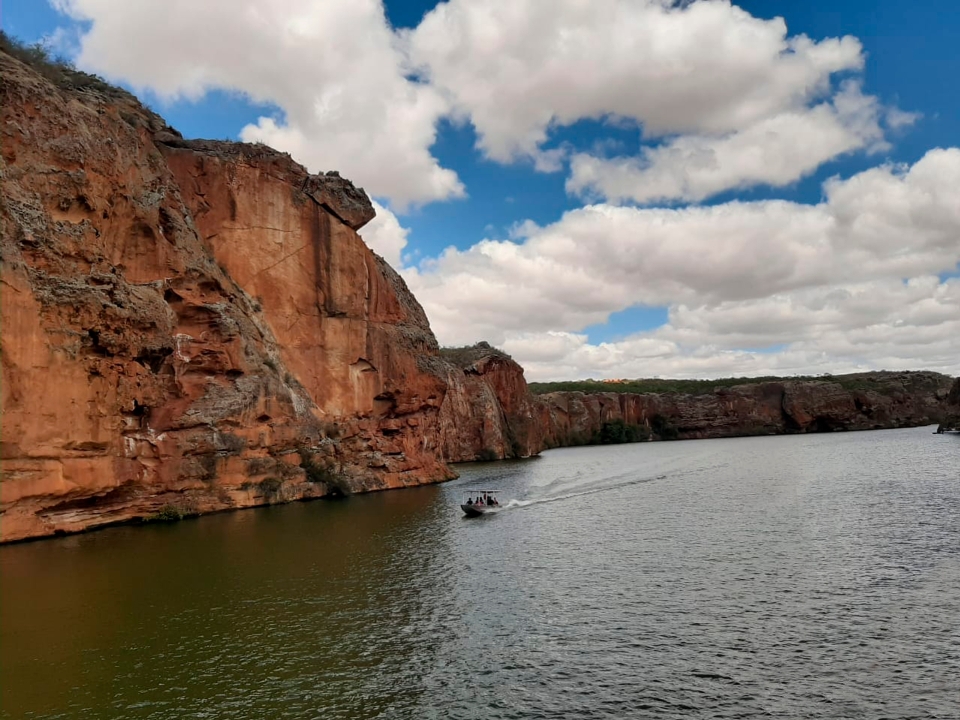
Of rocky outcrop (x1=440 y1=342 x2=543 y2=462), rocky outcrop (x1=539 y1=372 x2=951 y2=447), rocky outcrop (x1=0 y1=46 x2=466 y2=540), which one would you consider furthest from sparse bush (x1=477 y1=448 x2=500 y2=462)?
rocky outcrop (x1=539 y1=372 x2=951 y2=447)

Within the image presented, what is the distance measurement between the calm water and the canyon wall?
4.62 m

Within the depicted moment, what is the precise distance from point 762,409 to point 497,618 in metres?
151

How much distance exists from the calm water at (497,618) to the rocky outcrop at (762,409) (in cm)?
11086

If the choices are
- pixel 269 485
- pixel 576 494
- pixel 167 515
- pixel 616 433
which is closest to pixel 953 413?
pixel 616 433

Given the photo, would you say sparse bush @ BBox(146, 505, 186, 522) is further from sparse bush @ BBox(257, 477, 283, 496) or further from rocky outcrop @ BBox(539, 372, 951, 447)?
rocky outcrop @ BBox(539, 372, 951, 447)

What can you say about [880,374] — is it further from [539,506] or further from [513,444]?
[539,506]

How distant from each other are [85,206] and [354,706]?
101 feet

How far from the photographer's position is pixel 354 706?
515 inches

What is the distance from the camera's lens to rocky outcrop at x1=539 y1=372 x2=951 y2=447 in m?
147

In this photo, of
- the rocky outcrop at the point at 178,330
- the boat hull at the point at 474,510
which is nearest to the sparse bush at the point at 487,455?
the rocky outcrop at the point at 178,330

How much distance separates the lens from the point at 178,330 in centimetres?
4028

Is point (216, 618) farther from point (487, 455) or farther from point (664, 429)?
point (664, 429)

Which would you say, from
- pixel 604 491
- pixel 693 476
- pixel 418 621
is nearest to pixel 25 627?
pixel 418 621

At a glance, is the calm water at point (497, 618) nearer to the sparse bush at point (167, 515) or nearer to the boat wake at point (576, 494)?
the sparse bush at point (167, 515)
